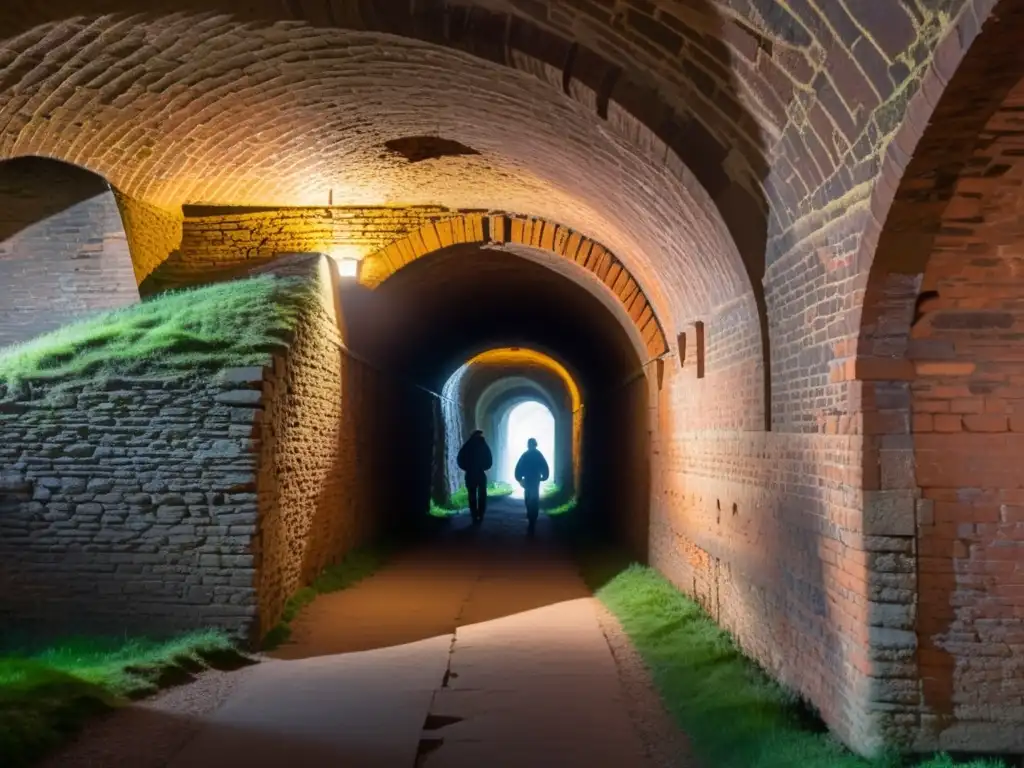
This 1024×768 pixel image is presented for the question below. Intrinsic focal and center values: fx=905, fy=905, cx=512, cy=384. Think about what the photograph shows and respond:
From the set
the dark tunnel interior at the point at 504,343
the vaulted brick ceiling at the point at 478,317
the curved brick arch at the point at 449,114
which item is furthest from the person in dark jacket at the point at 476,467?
the curved brick arch at the point at 449,114

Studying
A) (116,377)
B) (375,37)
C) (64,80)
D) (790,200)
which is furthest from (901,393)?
(64,80)

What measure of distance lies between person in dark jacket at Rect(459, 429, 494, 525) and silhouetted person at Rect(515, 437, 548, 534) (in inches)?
25.3

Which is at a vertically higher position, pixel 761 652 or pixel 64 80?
pixel 64 80

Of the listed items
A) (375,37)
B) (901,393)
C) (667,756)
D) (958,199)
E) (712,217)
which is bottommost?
(667,756)

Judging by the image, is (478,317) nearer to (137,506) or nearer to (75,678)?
(137,506)

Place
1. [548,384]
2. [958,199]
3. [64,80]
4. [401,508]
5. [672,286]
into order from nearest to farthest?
[958,199] → [64,80] → [672,286] → [401,508] → [548,384]

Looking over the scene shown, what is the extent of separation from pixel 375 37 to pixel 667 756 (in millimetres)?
5068

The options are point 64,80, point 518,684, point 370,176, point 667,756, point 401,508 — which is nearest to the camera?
point 667,756

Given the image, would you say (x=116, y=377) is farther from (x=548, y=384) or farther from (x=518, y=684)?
(x=548, y=384)

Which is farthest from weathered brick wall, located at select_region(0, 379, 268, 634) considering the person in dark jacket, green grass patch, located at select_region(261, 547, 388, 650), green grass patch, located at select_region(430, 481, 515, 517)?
green grass patch, located at select_region(430, 481, 515, 517)

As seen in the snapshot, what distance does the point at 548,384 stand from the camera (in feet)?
92.0

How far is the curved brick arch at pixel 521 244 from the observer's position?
10.5 m

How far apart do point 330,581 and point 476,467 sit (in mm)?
7936

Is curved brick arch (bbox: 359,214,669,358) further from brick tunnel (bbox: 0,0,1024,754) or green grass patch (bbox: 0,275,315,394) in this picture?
green grass patch (bbox: 0,275,315,394)
